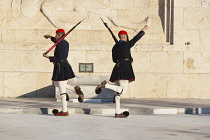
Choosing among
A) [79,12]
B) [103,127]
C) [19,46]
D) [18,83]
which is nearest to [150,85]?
[79,12]

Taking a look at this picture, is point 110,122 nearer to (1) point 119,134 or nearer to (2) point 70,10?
(1) point 119,134

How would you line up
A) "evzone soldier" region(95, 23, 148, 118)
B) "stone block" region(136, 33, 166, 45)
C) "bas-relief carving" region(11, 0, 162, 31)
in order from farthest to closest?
"stone block" region(136, 33, 166, 45) < "bas-relief carving" region(11, 0, 162, 31) < "evzone soldier" region(95, 23, 148, 118)

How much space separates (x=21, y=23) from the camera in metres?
18.0

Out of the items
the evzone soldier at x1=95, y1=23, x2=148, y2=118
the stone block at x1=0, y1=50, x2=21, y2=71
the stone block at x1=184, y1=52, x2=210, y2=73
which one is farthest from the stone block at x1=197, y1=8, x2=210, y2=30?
the evzone soldier at x1=95, y1=23, x2=148, y2=118

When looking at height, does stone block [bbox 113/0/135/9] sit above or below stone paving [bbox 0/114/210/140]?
above

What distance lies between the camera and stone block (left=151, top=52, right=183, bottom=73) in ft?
58.5

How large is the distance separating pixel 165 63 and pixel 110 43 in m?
1.79

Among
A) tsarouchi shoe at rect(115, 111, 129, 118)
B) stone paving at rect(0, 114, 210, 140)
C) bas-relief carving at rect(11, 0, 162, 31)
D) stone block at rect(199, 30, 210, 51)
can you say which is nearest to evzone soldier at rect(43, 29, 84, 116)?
stone paving at rect(0, 114, 210, 140)

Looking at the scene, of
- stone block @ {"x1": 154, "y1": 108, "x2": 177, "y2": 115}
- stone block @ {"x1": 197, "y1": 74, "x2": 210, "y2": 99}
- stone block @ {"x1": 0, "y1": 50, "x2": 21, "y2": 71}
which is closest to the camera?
stone block @ {"x1": 154, "y1": 108, "x2": 177, "y2": 115}

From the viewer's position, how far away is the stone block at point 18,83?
17.3 m

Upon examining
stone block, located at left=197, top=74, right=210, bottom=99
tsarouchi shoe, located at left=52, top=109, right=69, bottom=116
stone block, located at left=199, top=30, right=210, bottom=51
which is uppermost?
stone block, located at left=199, top=30, right=210, bottom=51

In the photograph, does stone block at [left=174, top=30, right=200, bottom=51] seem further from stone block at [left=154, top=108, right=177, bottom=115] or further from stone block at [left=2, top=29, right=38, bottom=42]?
stone block at [left=154, top=108, right=177, bottom=115]

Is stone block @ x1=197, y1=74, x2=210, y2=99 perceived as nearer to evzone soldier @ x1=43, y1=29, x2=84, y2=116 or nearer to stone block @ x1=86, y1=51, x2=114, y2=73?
stone block @ x1=86, y1=51, x2=114, y2=73

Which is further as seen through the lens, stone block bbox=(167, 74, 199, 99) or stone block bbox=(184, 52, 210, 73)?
stone block bbox=(184, 52, 210, 73)
